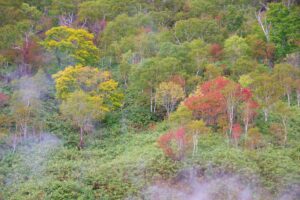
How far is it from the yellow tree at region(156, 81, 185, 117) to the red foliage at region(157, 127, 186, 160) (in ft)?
18.2

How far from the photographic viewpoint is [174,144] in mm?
30688

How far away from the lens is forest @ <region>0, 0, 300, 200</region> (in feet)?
95.2

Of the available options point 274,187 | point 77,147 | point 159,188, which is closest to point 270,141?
point 274,187

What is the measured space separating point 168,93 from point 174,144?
21.1 feet

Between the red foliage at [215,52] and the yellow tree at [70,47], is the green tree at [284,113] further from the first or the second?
the yellow tree at [70,47]

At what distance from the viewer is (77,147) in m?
34.2

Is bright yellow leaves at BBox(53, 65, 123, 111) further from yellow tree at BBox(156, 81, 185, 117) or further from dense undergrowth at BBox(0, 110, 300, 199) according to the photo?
dense undergrowth at BBox(0, 110, 300, 199)

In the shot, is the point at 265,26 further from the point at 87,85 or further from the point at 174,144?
the point at 174,144

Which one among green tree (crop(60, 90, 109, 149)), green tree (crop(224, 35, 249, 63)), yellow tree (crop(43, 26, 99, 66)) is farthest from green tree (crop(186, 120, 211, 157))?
yellow tree (crop(43, 26, 99, 66))

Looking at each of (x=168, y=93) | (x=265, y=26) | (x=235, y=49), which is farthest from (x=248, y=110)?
(x=265, y=26)

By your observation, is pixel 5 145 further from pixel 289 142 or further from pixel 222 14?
pixel 222 14

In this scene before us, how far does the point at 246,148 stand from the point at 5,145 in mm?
18301

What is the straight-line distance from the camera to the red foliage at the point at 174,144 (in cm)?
3020

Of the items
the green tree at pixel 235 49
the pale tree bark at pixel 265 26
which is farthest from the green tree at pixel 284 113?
the pale tree bark at pixel 265 26
